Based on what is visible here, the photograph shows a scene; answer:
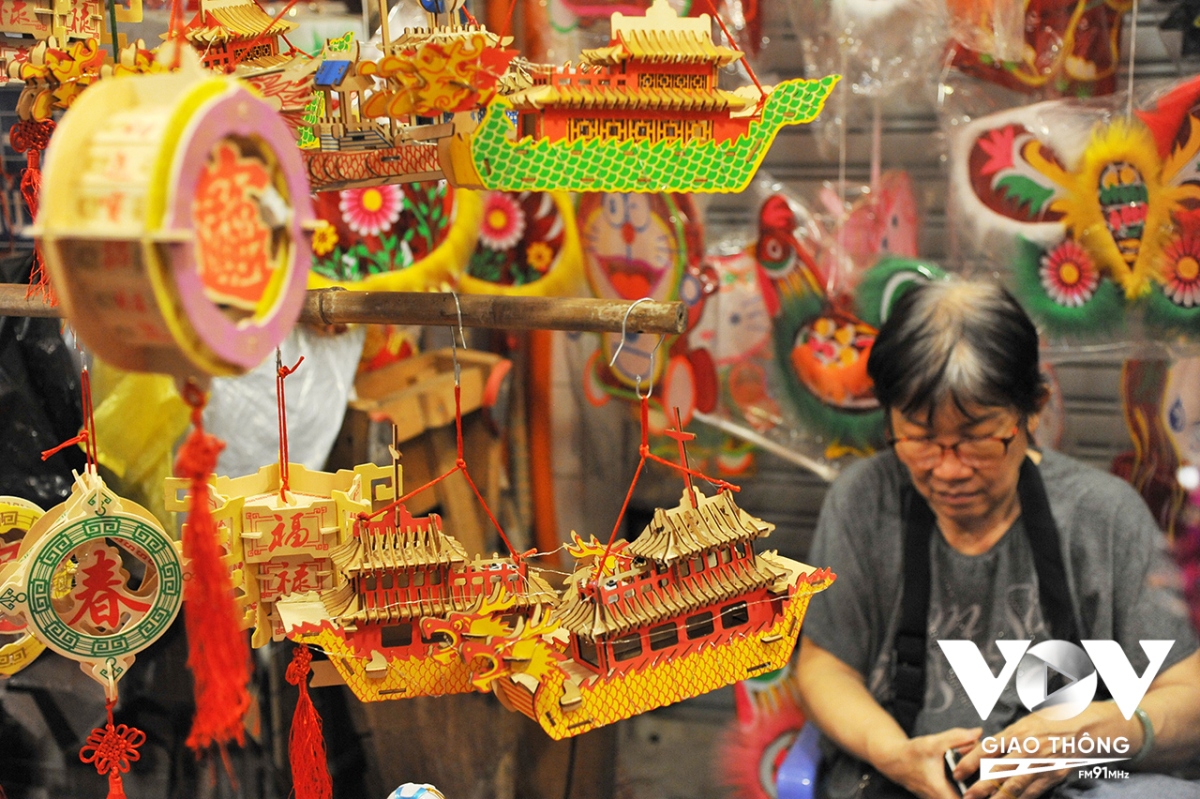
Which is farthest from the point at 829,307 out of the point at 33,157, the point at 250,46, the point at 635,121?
the point at 33,157

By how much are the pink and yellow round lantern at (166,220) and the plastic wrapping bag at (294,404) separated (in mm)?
1282

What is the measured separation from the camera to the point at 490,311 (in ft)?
3.91

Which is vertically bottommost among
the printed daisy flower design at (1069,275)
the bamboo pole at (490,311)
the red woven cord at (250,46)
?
the printed daisy flower design at (1069,275)

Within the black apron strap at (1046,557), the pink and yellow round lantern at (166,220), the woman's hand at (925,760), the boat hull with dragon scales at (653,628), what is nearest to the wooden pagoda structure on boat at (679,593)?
the boat hull with dragon scales at (653,628)

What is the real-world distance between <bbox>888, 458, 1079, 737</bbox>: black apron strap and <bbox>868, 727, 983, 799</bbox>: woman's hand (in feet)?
0.30

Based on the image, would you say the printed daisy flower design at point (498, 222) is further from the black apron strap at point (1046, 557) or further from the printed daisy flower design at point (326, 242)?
the black apron strap at point (1046, 557)

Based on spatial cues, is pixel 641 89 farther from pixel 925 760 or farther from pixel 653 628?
pixel 925 760

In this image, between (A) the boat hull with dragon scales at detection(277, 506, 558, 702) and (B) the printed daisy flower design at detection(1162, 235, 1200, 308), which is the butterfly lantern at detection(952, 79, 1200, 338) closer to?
(B) the printed daisy flower design at detection(1162, 235, 1200, 308)

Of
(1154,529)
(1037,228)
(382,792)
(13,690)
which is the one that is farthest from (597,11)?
(13,690)

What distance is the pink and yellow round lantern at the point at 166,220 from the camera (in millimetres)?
712

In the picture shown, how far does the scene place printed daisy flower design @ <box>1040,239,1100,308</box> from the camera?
6.91ft

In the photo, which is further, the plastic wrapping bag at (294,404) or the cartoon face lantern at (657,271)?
the cartoon face lantern at (657,271)

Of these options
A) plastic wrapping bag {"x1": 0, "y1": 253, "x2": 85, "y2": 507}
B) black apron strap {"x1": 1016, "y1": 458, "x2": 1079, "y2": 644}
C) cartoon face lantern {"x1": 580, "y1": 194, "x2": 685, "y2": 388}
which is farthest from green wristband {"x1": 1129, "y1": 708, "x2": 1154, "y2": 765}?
plastic wrapping bag {"x1": 0, "y1": 253, "x2": 85, "y2": 507}

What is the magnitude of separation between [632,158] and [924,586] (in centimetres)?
114
